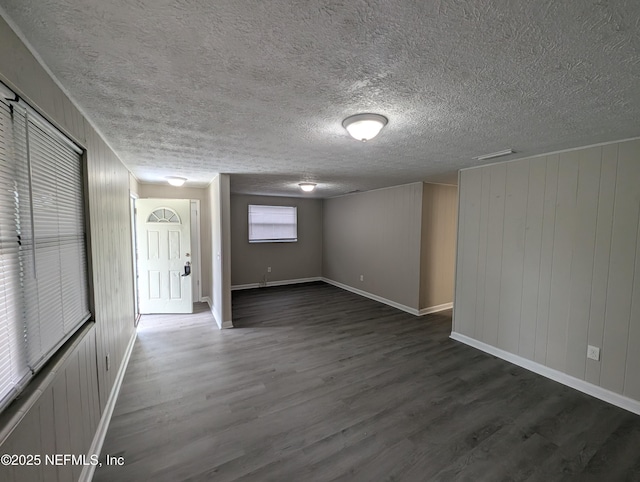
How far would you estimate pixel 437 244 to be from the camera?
4867 mm

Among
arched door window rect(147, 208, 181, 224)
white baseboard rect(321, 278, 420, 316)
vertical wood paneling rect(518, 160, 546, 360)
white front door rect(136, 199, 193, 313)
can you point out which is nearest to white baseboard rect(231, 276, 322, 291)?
white baseboard rect(321, 278, 420, 316)

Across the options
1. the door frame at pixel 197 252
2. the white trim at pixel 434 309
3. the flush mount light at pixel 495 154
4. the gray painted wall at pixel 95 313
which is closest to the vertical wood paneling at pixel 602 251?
the flush mount light at pixel 495 154

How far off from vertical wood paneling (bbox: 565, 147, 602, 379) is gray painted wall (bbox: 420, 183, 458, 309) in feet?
6.67

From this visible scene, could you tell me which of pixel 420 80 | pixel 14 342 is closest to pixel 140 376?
pixel 14 342

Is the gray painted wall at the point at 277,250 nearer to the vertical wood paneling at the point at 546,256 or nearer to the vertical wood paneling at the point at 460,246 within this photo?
the vertical wood paneling at the point at 460,246

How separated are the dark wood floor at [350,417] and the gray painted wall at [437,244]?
1.26m

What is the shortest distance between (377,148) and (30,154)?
2.43 meters

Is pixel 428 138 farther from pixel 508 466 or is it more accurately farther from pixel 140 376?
pixel 140 376

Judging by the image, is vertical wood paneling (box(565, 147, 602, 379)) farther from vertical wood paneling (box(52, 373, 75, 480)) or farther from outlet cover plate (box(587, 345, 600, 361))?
vertical wood paneling (box(52, 373, 75, 480))

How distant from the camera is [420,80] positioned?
4.63ft

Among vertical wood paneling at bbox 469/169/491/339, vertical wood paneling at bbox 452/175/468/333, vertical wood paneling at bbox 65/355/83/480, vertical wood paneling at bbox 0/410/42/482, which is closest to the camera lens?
vertical wood paneling at bbox 0/410/42/482

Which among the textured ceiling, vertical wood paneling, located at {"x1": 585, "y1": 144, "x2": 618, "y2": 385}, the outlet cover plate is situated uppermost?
the textured ceiling

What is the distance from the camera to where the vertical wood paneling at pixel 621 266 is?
7.61ft

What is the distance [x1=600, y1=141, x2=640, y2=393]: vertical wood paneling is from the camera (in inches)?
91.3
